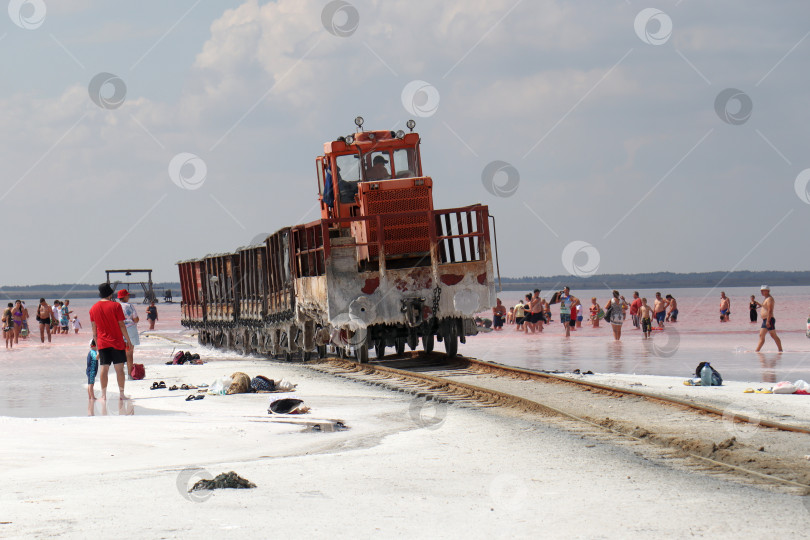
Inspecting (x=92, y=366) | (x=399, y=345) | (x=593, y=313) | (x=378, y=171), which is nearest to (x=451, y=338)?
(x=399, y=345)

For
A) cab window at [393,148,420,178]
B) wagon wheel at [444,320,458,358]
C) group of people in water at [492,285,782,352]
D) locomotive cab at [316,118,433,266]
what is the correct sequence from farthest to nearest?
group of people in water at [492,285,782,352] < cab window at [393,148,420,178] < wagon wheel at [444,320,458,358] < locomotive cab at [316,118,433,266]

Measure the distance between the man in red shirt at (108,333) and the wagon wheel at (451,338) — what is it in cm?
728

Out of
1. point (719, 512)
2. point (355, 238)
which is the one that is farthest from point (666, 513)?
point (355, 238)

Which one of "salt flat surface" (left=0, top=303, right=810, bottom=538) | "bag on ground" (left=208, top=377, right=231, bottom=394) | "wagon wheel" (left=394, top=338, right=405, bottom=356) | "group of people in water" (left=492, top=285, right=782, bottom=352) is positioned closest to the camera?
"salt flat surface" (left=0, top=303, right=810, bottom=538)

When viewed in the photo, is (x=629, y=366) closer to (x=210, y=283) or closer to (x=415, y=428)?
(x=415, y=428)

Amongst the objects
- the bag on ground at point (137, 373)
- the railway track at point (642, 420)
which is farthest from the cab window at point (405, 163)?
the bag on ground at point (137, 373)

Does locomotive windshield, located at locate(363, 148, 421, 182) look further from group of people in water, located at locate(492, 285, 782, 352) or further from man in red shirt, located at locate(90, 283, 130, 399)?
group of people in water, located at locate(492, 285, 782, 352)

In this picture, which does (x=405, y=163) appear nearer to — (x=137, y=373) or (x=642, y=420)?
(x=137, y=373)

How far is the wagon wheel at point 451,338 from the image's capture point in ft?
63.5

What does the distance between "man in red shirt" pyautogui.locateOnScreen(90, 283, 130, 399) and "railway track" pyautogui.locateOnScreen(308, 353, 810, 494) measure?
4059 millimetres

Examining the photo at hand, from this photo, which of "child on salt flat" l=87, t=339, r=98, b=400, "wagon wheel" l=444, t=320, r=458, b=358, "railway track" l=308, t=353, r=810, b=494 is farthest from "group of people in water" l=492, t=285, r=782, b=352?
"child on salt flat" l=87, t=339, r=98, b=400

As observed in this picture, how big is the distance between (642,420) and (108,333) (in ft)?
24.1

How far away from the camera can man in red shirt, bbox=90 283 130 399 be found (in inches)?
536

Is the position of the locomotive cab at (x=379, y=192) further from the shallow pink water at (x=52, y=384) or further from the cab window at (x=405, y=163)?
the shallow pink water at (x=52, y=384)
